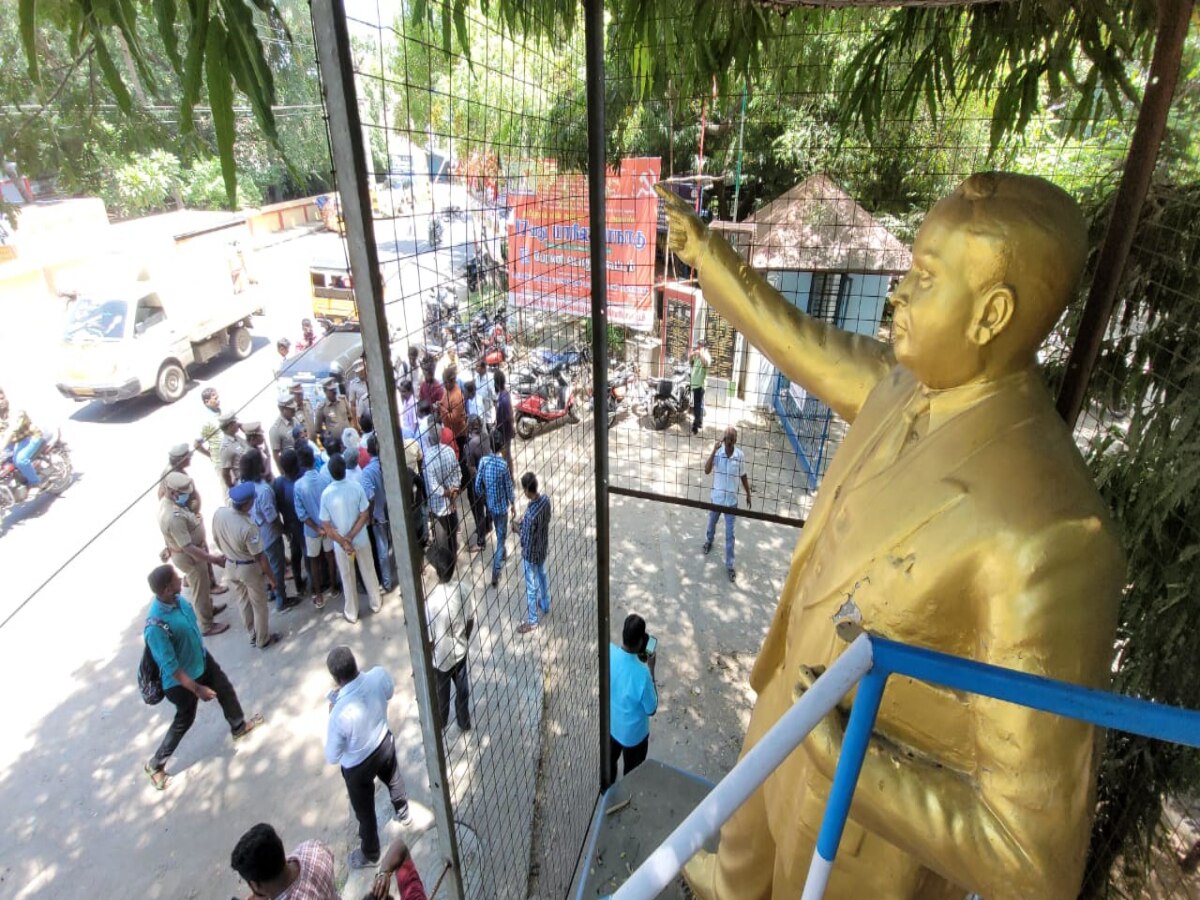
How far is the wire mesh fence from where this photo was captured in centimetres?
135

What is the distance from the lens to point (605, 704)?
10.4ft

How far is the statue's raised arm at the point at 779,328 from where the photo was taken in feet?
5.25

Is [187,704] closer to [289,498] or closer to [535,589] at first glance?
[289,498]

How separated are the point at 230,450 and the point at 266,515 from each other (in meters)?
1.11

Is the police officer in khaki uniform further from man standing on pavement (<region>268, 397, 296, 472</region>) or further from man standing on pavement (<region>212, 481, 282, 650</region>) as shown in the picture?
man standing on pavement (<region>268, 397, 296, 472</region>)

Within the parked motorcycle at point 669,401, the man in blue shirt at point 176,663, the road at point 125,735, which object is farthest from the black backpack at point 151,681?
the parked motorcycle at point 669,401

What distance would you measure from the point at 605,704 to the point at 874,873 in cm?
A: 205

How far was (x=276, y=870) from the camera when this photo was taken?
2449 mm

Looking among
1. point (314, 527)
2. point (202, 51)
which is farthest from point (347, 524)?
point (202, 51)

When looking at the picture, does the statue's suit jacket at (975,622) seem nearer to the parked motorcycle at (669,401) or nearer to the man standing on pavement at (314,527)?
the man standing on pavement at (314,527)

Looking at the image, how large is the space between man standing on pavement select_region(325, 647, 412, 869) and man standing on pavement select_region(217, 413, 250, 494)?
11.1 ft

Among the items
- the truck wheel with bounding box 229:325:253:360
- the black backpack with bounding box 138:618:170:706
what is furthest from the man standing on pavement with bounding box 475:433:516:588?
the truck wheel with bounding box 229:325:253:360

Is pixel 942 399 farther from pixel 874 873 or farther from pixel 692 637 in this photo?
pixel 692 637

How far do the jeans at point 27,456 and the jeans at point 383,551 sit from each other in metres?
5.08
